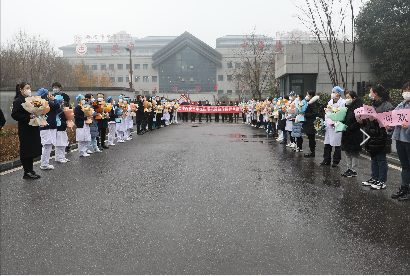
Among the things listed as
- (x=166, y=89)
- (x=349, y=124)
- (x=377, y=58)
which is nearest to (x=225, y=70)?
(x=166, y=89)

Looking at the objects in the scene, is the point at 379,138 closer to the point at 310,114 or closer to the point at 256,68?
the point at 310,114

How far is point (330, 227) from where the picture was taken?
5.10m

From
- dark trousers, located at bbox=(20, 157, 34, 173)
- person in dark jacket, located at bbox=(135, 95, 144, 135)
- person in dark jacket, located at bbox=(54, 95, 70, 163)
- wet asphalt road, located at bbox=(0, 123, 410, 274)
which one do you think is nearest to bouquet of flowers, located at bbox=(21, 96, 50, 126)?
dark trousers, located at bbox=(20, 157, 34, 173)

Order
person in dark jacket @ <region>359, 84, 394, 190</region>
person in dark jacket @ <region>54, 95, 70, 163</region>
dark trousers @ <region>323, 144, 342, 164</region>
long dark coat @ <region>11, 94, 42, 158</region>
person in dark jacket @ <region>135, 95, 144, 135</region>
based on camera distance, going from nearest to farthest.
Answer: person in dark jacket @ <region>359, 84, 394, 190</region> < long dark coat @ <region>11, 94, 42, 158</region> < dark trousers @ <region>323, 144, 342, 164</region> < person in dark jacket @ <region>54, 95, 70, 163</region> < person in dark jacket @ <region>135, 95, 144, 135</region>

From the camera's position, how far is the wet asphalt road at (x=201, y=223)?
3951 mm

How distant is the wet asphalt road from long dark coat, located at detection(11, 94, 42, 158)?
2.08ft

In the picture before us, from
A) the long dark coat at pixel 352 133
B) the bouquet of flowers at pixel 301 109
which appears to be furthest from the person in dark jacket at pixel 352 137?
the bouquet of flowers at pixel 301 109

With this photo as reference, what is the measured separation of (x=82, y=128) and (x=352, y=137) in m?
7.77

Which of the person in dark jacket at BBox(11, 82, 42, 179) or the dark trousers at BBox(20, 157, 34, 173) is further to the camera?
the dark trousers at BBox(20, 157, 34, 173)

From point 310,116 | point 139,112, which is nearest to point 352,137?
point 310,116

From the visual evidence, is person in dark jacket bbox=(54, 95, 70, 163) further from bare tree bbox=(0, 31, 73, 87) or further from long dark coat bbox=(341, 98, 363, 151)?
bare tree bbox=(0, 31, 73, 87)

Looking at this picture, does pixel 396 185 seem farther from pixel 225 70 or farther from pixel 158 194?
pixel 225 70

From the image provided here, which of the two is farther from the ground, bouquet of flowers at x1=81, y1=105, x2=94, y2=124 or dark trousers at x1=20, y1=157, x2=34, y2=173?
bouquet of flowers at x1=81, y1=105, x2=94, y2=124

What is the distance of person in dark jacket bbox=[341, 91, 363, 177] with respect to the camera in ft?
28.2
